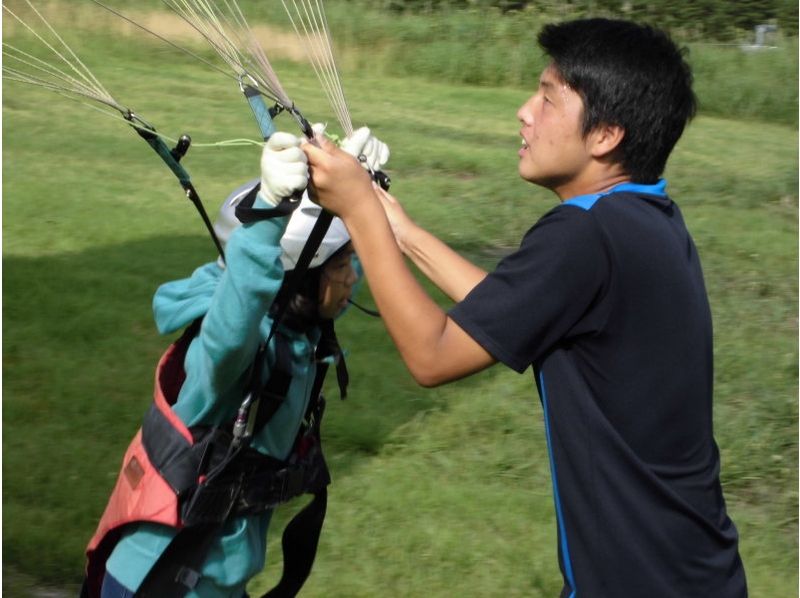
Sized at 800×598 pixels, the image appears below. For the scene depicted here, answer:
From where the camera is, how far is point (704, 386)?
7.88 feet

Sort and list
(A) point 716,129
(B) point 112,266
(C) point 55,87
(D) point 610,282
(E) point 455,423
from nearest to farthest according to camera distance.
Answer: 1. (D) point 610,282
2. (C) point 55,87
3. (E) point 455,423
4. (B) point 112,266
5. (A) point 716,129

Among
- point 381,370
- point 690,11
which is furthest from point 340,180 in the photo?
point 690,11

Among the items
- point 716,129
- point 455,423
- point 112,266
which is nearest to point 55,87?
point 455,423

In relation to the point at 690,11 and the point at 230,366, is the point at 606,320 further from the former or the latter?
the point at 690,11

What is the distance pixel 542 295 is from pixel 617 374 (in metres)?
0.23

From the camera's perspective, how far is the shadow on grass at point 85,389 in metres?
4.54

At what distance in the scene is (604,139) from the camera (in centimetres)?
240

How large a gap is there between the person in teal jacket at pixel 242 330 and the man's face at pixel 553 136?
0.38 meters

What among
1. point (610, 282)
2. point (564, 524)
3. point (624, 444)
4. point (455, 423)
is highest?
point (610, 282)

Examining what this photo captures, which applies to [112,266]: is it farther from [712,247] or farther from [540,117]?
[540,117]

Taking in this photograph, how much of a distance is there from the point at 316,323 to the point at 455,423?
2.43 m

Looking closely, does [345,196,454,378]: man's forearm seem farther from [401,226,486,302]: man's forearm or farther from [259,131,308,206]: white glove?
[401,226,486,302]: man's forearm

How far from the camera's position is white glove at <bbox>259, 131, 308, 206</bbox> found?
2277 mm

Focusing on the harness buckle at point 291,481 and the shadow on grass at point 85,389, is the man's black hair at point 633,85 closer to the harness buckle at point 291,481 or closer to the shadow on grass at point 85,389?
the harness buckle at point 291,481
